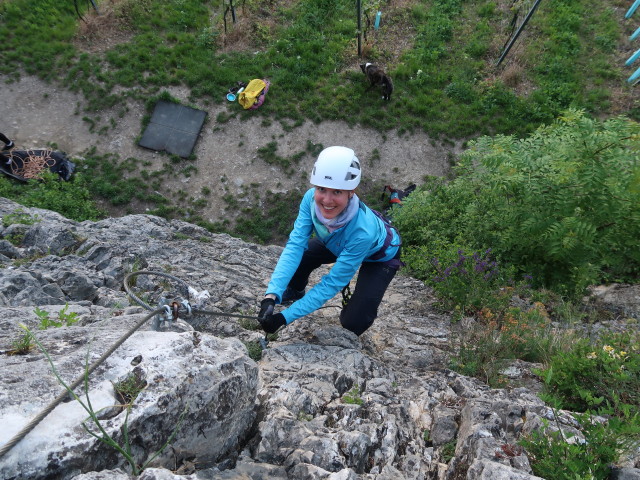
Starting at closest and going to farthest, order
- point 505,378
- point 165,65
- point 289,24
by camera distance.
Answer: point 505,378, point 165,65, point 289,24

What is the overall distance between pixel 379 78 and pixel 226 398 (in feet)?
31.0

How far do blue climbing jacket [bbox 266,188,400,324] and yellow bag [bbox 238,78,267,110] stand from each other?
6916 mm

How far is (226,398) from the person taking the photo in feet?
8.09

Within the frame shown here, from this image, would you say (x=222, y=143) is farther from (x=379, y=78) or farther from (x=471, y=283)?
(x=471, y=283)

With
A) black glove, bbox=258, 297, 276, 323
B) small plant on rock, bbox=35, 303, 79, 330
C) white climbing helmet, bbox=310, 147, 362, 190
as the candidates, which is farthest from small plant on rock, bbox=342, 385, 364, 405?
small plant on rock, bbox=35, 303, 79, 330

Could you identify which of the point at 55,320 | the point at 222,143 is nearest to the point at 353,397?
the point at 55,320

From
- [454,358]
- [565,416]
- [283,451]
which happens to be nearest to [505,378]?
[454,358]

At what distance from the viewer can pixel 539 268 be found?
19.3 feet

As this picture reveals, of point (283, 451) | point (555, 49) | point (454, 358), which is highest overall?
point (555, 49)

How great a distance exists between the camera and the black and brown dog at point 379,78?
33.5ft

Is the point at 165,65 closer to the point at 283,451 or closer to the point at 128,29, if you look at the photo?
the point at 128,29

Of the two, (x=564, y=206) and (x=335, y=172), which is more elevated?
(x=564, y=206)

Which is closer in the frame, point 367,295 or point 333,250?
point 333,250

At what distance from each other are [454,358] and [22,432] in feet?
11.3
